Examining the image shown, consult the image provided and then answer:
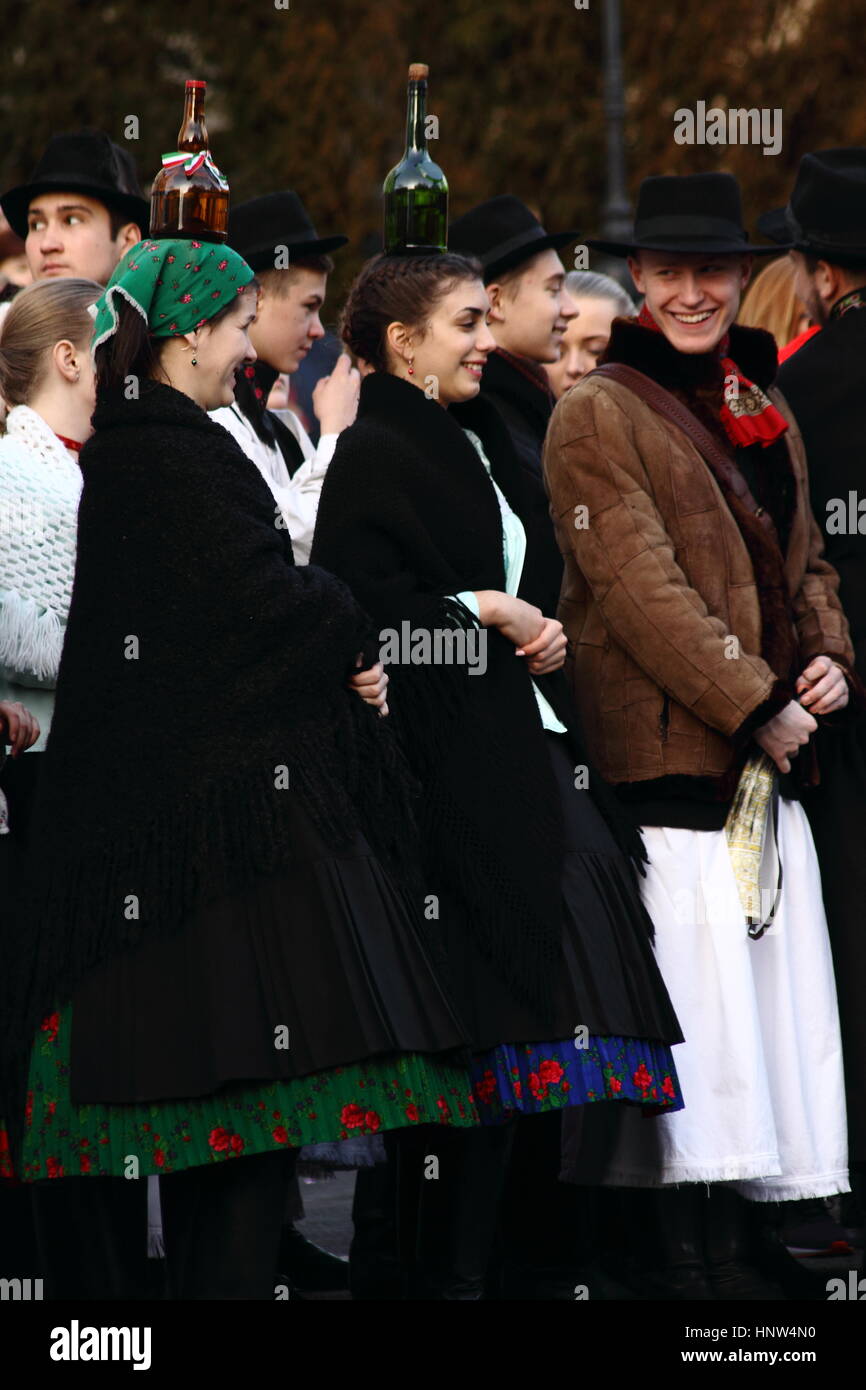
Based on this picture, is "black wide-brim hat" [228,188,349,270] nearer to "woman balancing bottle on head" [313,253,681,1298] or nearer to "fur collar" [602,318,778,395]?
"fur collar" [602,318,778,395]

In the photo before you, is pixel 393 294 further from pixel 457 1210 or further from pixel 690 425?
pixel 457 1210

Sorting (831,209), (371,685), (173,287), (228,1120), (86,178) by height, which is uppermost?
(86,178)

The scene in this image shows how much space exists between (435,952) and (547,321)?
2.31 m

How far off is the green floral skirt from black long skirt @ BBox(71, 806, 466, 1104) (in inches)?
1.6

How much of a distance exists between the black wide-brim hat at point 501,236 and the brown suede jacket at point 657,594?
2.18 ft

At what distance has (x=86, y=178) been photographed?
6.14m

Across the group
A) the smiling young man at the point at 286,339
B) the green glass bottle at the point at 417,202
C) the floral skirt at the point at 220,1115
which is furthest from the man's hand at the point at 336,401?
the floral skirt at the point at 220,1115

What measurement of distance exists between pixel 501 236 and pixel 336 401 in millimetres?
637

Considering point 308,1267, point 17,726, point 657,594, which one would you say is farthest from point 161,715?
point 308,1267

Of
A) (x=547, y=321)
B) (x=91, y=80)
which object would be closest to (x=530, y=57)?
(x=91, y=80)

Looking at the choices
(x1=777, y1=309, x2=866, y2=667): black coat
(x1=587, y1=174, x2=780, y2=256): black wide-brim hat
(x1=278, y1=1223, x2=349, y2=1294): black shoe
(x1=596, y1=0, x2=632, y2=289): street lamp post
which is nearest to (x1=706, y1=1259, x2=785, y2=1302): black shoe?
(x1=278, y1=1223, x2=349, y2=1294): black shoe

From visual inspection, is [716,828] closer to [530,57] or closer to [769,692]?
[769,692]
